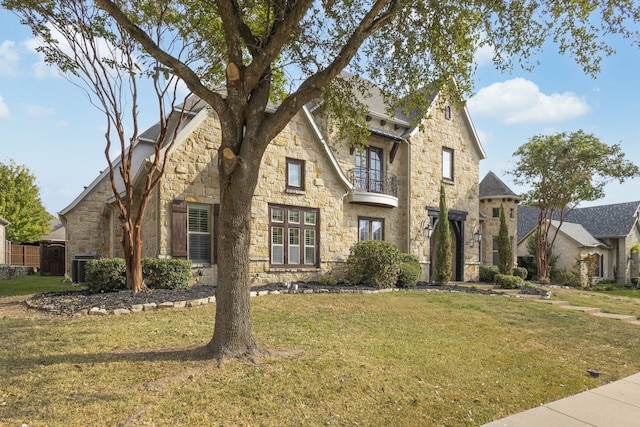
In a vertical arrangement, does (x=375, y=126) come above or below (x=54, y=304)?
above

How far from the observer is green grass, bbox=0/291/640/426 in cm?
416

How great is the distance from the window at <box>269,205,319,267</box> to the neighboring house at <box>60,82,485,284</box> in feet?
0.12

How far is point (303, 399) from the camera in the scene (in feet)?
14.8

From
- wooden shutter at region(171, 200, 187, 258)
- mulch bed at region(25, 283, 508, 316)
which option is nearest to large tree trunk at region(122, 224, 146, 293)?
mulch bed at region(25, 283, 508, 316)

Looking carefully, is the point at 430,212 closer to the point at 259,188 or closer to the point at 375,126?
the point at 375,126

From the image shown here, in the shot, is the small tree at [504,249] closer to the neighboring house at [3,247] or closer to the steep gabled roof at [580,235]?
the steep gabled roof at [580,235]

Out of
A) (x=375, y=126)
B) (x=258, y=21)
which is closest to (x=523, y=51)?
(x=258, y=21)

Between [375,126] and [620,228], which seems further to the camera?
→ [620,228]

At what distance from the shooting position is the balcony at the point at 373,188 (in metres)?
16.2

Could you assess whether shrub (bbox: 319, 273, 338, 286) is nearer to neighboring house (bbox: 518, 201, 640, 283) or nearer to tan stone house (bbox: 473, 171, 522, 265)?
tan stone house (bbox: 473, 171, 522, 265)

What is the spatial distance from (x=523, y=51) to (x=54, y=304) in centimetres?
1134

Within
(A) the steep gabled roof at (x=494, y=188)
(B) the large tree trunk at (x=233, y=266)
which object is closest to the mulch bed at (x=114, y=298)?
(B) the large tree trunk at (x=233, y=266)

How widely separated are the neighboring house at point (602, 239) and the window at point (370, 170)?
1757 centimetres

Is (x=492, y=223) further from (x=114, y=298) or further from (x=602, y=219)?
(x=114, y=298)
